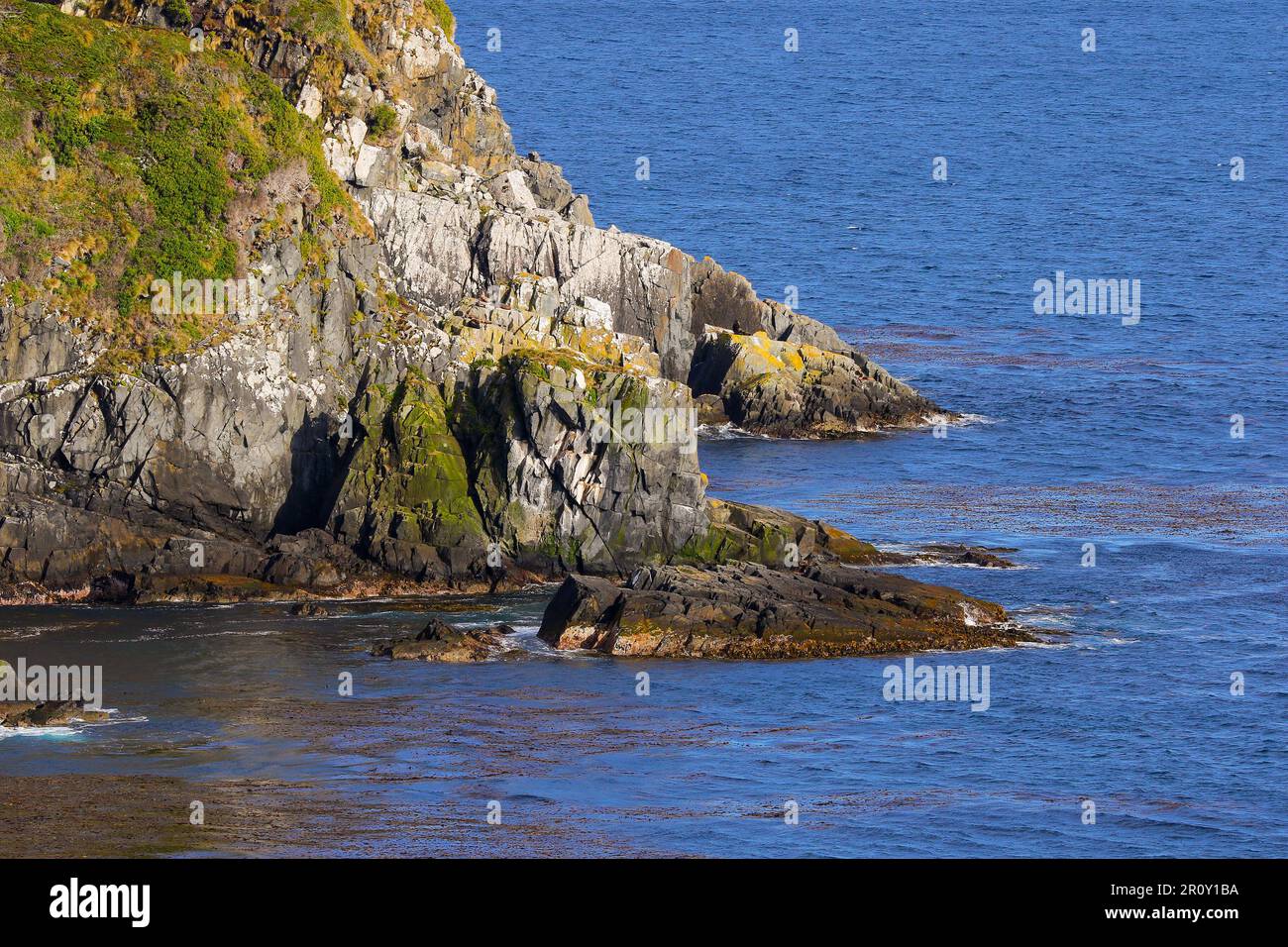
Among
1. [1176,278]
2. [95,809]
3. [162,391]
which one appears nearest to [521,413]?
[162,391]

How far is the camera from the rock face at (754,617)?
78562 millimetres

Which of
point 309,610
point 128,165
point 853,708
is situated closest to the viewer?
point 853,708

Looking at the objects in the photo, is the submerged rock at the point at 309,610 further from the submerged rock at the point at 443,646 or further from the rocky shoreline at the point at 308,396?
the submerged rock at the point at 443,646

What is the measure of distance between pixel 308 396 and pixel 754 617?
21674mm

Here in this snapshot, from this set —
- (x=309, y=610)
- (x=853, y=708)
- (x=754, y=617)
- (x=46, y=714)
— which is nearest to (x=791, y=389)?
(x=754, y=617)

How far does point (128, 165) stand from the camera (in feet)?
297

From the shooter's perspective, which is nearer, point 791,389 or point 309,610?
point 309,610

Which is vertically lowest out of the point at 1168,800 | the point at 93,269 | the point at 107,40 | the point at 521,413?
the point at 1168,800

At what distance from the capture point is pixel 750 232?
189 m

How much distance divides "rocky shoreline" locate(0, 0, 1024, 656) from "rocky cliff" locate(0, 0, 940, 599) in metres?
0.11

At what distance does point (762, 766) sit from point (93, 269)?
3825 centimetres

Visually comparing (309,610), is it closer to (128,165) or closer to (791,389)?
(128,165)

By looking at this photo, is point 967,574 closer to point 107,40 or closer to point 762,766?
point 762,766

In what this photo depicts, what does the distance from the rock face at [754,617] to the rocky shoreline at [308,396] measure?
5.5 inches
